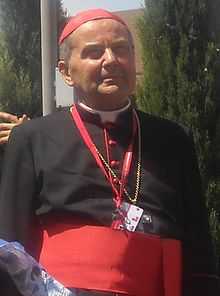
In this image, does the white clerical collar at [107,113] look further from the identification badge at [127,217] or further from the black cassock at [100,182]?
the identification badge at [127,217]

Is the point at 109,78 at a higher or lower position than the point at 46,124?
higher

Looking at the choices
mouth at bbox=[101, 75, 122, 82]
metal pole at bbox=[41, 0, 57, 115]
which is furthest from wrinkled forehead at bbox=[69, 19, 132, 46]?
metal pole at bbox=[41, 0, 57, 115]

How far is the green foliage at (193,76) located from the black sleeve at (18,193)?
7.10ft

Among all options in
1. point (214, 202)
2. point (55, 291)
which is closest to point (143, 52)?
point (214, 202)

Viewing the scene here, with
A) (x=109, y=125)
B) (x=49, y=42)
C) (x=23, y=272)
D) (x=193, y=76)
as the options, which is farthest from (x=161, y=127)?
(x=193, y=76)

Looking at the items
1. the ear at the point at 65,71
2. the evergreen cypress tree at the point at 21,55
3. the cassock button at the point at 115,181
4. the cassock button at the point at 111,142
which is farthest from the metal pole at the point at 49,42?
the evergreen cypress tree at the point at 21,55

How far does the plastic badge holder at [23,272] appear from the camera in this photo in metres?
1.42

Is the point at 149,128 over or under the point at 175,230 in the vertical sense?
over

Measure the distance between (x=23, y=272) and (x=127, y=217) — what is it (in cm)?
56

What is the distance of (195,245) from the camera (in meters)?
2.08

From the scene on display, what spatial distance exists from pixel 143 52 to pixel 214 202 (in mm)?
962

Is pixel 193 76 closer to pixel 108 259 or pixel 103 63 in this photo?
pixel 103 63

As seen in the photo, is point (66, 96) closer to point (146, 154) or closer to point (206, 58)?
point (146, 154)

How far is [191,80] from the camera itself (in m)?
4.09
